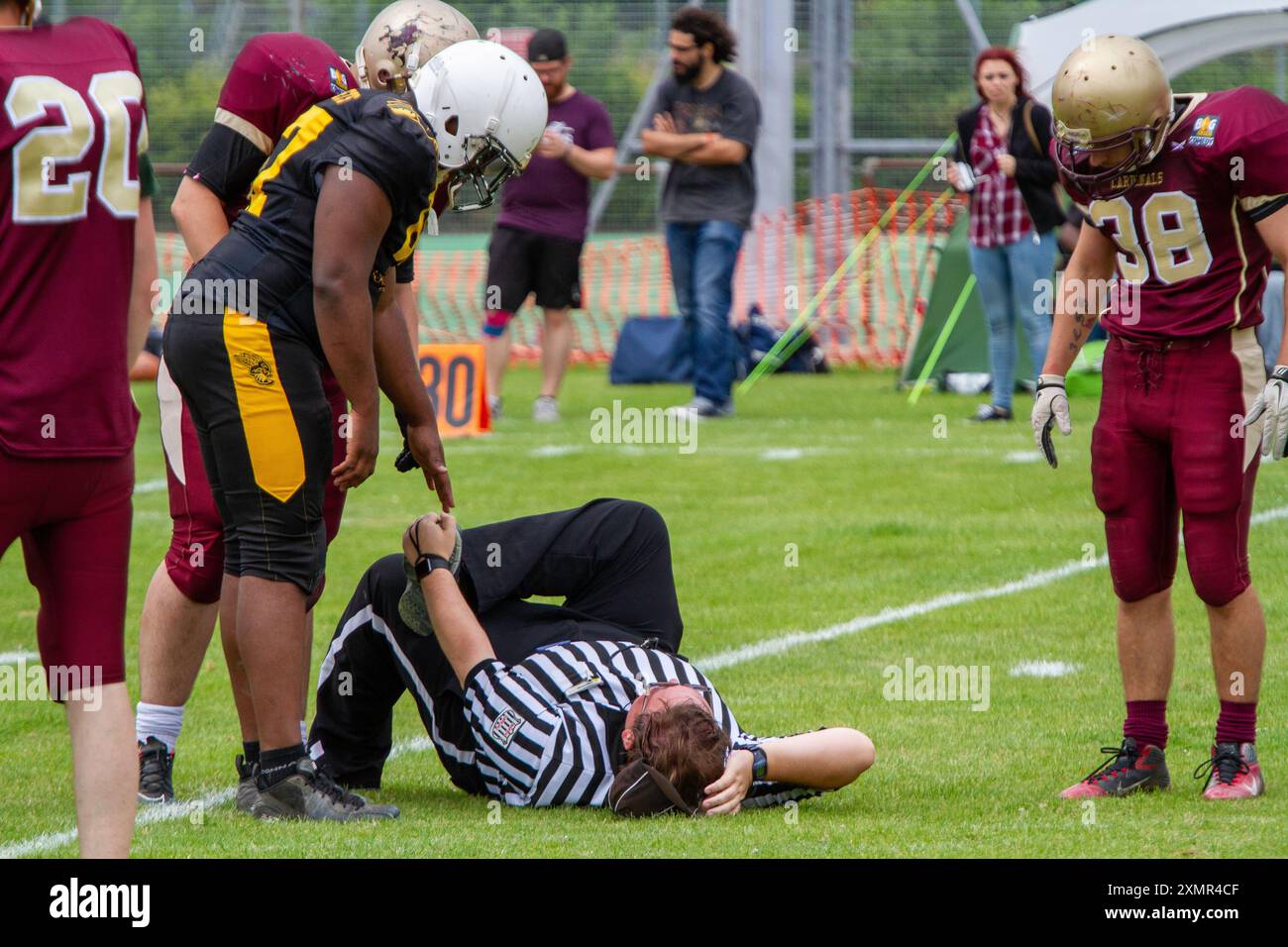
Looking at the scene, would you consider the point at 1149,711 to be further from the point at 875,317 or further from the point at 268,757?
the point at 875,317

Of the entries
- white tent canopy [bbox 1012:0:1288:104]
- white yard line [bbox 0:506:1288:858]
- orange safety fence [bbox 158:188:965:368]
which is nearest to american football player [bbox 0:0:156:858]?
white yard line [bbox 0:506:1288:858]

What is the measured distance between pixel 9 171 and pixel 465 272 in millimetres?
17663

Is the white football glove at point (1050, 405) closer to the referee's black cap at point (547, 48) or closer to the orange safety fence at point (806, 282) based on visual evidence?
the referee's black cap at point (547, 48)

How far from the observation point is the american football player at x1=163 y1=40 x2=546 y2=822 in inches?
175

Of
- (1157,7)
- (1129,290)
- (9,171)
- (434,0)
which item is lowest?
(1129,290)

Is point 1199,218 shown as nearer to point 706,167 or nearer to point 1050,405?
point 1050,405

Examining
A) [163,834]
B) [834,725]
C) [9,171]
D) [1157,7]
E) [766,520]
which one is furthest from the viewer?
[1157,7]

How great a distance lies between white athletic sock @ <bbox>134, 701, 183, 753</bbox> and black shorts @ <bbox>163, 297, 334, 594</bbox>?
694 millimetres

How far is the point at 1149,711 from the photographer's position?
5.01 meters

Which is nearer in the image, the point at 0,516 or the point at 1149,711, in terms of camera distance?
the point at 0,516

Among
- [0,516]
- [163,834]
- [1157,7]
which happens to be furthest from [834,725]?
[1157,7]

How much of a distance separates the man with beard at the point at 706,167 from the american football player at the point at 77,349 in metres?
8.40

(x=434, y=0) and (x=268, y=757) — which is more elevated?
(x=434, y=0)

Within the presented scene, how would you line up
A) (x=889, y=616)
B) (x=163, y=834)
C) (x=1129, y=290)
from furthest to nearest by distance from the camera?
(x=889, y=616) < (x=1129, y=290) < (x=163, y=834)
